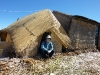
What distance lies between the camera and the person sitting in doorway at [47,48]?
9.30 meters

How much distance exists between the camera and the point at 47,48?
9.62 m

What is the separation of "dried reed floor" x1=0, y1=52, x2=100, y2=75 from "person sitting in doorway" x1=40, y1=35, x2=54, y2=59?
320mm

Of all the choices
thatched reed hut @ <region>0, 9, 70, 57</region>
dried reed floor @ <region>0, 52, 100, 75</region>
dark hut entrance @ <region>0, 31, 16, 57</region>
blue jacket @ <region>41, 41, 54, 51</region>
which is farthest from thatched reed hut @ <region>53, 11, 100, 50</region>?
dark hut entrance @ <region>0, 31, 16, 57</region>

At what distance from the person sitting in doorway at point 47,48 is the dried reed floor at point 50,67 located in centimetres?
32

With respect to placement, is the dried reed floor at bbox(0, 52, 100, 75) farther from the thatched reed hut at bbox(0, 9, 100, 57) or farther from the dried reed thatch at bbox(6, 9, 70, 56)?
the thatched reed hut at bbox(0, 9, 100, 57)

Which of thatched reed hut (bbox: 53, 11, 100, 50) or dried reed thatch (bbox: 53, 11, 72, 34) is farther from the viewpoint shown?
dried reed thatch (bbox: 53, 11, 72, 34)

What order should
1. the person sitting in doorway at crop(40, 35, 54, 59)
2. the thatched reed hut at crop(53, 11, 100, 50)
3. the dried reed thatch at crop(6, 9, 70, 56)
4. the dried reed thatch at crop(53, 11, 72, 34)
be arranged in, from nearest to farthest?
the person sitting in doorway at crop(40, 35, 54, 59), the dried reed thatch at crop(6, 9, 70, 56), the thatched reed hut at crop(53, 11, 100, 50), the dried reed thatch at crop(53, 11, 72, 34)

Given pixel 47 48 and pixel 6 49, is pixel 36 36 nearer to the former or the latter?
pixel 47 48

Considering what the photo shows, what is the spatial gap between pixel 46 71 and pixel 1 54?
361 cm

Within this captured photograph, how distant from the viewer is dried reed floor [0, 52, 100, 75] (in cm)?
733

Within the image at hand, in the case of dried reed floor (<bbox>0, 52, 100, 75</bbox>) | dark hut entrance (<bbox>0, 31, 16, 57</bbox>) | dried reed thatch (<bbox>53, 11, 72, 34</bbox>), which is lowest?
dried reed floor (<bbox>0, 52, 100, 75</bbox>)

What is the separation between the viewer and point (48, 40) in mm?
9711

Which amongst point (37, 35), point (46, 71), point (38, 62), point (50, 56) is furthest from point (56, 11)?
point (46, 71)

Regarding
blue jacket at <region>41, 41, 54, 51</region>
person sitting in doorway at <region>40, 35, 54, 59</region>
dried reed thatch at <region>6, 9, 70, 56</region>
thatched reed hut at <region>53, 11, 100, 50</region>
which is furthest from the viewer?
thatched reed hut at <region>53, 11, 100, 50</region>
